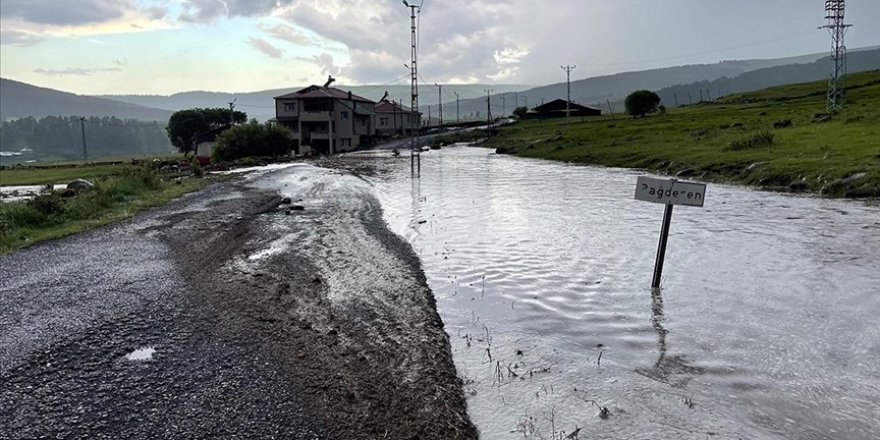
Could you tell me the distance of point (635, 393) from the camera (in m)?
6.30

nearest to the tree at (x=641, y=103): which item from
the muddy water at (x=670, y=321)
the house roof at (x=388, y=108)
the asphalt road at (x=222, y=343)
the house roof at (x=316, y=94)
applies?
the house roof at (x=316, y=94)

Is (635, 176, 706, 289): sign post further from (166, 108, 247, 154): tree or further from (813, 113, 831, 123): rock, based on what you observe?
(166, 108, 247, 154): tree

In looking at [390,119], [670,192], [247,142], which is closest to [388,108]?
[390,119]

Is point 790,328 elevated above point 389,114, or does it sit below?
below

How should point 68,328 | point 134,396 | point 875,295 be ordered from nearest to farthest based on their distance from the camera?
point 134,396
point 68,328
point 875,295

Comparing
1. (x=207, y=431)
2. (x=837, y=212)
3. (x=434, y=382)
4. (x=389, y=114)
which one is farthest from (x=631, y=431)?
(x=389, y=114)

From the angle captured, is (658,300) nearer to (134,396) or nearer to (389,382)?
(389,382)

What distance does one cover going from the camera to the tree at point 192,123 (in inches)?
3777

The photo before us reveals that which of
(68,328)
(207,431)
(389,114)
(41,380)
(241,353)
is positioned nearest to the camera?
(207,431)

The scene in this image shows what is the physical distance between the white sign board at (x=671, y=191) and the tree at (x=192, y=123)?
96.0 metres

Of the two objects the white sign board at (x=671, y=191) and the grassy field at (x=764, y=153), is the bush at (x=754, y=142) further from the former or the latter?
the white sign board at (x=671, y=191)

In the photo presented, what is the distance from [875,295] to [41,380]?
1177cm

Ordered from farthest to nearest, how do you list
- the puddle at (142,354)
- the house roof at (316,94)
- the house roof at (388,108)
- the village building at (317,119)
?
the house roof at (388,108) < the house roof at (316,94) < the village building at (317,119) < the puddle at (142,354)

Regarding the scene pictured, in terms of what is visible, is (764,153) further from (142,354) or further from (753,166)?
(142,354)
